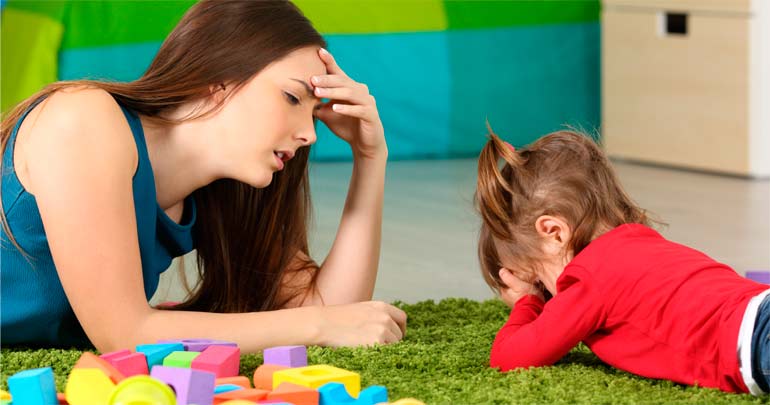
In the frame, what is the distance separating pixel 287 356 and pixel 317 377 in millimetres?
127

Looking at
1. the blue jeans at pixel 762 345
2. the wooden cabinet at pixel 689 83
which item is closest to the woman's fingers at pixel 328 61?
the blue jeans at pixel 762 345

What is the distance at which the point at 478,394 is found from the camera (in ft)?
3.67

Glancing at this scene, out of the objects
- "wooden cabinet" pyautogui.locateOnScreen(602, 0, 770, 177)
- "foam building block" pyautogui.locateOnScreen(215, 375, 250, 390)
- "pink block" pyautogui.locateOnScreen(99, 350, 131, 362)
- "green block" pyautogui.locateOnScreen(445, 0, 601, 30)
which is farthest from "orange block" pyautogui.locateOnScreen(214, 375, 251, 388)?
"green block" pyautogui.locateOnScreen(445, 0, 601, 30)

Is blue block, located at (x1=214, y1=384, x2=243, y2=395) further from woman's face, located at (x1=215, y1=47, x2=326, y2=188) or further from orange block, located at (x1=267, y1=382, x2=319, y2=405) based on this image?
woman's face, located at (x1=215, y1=47, x2=326, y2=188)

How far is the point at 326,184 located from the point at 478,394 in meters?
2.10

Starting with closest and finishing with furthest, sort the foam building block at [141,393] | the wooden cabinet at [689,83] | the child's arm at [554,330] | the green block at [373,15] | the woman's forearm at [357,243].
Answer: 1. the foam building block at [141,393]
2. the child's arm at [554,330]
3. the woman's forearm at [357,243]
4. the wooden cabinet at [689,83]
5. the green block at [373,15]

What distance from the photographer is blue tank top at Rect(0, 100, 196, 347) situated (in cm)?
128

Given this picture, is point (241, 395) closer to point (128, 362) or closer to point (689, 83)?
point (128, 362)

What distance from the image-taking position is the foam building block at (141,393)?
38.7 inches

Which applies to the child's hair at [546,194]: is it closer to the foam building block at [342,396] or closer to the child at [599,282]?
Answer: the child at [599,282]

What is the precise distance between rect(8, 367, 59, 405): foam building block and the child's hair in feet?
1.75

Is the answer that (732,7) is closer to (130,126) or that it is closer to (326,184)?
(326,184)

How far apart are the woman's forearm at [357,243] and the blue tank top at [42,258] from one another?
0.21m

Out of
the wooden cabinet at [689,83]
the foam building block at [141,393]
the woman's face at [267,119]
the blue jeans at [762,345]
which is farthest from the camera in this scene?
the wooden cabinet at [689,83]
